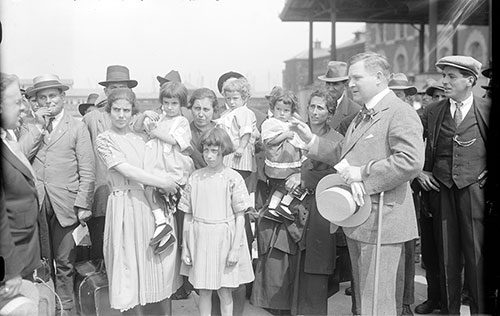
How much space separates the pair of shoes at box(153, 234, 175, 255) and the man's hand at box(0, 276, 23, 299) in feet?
4.25

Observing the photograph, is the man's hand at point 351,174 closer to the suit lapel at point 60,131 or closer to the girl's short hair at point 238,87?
the girl's short hair at point 238,87

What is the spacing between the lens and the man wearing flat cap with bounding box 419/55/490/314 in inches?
147

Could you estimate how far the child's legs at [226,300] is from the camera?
12.5 feet

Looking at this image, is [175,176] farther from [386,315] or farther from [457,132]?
[457,132]

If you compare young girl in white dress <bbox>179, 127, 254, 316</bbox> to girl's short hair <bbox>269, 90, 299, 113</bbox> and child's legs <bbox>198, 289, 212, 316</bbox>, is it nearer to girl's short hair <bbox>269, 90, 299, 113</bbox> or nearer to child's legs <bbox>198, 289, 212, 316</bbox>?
child's legs <bbox>198, 289, 212, 316</bbox>

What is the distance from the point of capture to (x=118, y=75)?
208 inches

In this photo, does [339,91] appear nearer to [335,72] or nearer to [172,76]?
[335,72]

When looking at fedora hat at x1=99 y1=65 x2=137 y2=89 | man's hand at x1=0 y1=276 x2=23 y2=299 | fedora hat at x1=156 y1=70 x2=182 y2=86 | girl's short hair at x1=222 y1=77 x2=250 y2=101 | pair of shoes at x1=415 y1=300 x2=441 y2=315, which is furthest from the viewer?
fedora hat at x1=99 y1=65 x2=137 y2=89

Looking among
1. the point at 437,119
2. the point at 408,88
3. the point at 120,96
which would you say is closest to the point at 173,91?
the point at 120,96

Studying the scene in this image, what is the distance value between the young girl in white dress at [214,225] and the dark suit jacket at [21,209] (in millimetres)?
1300

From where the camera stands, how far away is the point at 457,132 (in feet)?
12.5

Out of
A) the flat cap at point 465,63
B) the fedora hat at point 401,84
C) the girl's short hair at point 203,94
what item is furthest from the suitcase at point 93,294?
the fedora hat at point 401,84

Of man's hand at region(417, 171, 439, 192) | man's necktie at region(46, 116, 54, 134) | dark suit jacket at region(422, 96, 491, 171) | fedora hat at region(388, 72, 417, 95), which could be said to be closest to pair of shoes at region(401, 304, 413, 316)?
man's hand at region(417, 171, 439, 192)

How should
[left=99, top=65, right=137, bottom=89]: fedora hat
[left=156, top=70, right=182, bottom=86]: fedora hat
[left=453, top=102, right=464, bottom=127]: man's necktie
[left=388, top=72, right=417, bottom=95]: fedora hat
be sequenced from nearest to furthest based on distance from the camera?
[left=453, top=102, right=464, bottom=127]: man's necktie → [left=156, top=70, right=182, bottom=86]: fedora hat → [left=99, top=65, right=137, bottom=89]: fedora hat → [left=388, top=72, right=417, bottom=95]: fedora hat
